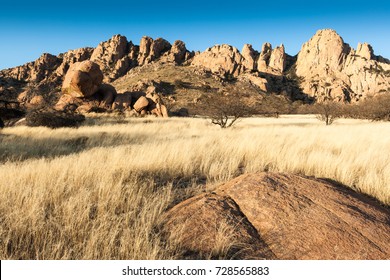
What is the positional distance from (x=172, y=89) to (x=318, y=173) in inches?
3235

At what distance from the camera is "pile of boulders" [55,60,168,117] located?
32906 mm

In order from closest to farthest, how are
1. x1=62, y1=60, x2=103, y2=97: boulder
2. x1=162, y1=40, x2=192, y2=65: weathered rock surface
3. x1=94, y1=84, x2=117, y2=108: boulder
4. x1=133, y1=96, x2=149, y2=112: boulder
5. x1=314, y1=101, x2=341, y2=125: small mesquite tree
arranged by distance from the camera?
x1=314, y1=101, x2=341, y2=125: small mesquite tree → x1=62, y1=60, x2=103, y2=97: boulder → x1=94, y1=84, x2=117, y2=108: boulder → x1=133, y1=96, x2=149, y2=112: boulder → x1=162, y1=40, x2=192, y2=65: weathered rock surface

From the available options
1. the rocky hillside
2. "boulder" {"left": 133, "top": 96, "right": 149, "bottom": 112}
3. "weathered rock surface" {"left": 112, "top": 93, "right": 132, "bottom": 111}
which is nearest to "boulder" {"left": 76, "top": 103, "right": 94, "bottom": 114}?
"weathered rock surface" {"left": 112, "top": 93, "right": 132, "bottom": 111}

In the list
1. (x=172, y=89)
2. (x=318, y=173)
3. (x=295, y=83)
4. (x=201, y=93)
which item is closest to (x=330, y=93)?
(x=295, y=83)

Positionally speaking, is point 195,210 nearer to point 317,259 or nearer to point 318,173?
point 317,259

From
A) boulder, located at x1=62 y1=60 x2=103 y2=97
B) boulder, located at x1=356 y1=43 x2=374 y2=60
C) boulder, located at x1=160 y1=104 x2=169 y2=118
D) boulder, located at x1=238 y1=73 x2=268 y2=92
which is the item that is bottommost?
boulder, located at x1=160 y1=104 x2=169 y2=118

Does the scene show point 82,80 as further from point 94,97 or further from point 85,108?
point 85,108

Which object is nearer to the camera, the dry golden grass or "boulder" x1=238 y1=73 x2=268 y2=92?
the dry golden grass

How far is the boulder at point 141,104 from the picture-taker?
35.2 meters

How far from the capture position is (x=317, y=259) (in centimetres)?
226

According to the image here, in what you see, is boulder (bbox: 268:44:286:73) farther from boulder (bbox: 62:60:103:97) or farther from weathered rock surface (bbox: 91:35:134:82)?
boulder (bbox: 62:60:103:97)

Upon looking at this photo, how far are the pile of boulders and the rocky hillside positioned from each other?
56944 millimetres

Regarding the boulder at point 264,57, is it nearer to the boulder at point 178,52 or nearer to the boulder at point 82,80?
the boulder at point 178,52

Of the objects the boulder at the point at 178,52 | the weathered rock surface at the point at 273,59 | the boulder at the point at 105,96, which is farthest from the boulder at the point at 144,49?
the boulder at the point at 105,96
